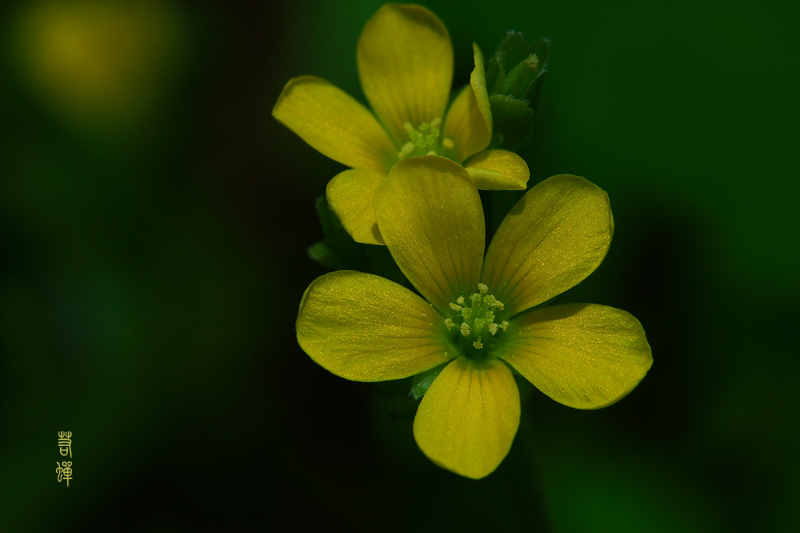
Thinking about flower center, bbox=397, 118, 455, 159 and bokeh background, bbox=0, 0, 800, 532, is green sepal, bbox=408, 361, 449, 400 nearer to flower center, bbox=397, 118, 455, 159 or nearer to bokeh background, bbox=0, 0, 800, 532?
flower center, bbox=397, 118, 455, 159

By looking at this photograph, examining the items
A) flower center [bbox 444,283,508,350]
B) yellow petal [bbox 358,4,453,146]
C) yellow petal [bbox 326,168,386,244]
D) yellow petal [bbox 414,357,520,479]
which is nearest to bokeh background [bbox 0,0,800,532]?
yellow petal [bbox 358,4,453,146]

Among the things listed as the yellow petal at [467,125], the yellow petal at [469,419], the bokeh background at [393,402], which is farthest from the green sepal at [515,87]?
the bokeh background at [393,402]

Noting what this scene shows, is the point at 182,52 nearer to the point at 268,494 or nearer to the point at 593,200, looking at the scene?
the point at 268,494

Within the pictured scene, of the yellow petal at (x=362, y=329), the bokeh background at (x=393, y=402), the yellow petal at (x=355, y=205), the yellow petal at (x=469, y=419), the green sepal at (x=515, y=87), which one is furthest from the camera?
the bokeh background at (x=393, y=402)

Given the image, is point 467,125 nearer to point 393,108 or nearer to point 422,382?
point 393,108

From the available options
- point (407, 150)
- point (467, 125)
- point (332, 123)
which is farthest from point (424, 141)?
point (332, 123)

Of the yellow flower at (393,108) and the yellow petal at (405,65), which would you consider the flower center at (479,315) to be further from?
the yellow petal at (405,65)

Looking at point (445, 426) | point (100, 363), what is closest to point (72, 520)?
point (100, 363)
